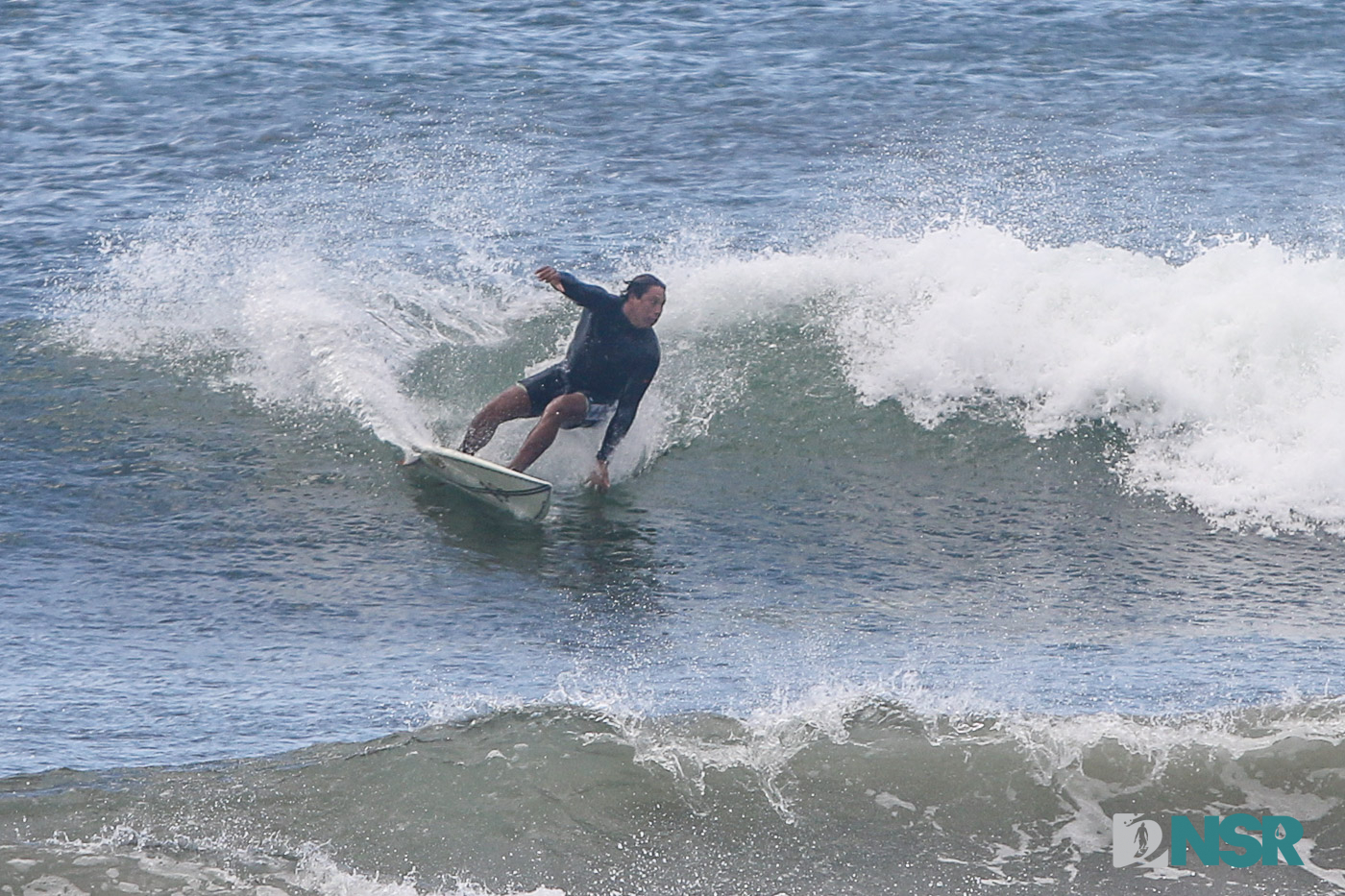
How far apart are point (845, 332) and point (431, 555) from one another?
400cm

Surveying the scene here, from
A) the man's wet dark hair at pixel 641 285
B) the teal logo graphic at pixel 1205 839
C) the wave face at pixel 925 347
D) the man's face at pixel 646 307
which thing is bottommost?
the teal logo graphic at pixel 1205 839

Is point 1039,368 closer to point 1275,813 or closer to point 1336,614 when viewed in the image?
→ point 1336,614

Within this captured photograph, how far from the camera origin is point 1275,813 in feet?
21.2

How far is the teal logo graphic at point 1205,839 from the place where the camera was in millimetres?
6156

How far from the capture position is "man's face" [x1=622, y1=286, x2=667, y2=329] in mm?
9625

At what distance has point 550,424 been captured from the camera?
31.9ft

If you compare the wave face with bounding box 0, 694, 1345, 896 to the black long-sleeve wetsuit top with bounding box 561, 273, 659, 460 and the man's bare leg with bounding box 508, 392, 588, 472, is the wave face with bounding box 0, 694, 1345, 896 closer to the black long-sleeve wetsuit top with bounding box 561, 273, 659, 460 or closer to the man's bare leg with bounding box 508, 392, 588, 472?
the man's bare leg with bounding box 508, 392, 588, 472

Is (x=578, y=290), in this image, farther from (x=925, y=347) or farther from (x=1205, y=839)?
(x=1205, y=839)

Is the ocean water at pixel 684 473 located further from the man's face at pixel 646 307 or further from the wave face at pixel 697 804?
the man's face at pixel 646 307

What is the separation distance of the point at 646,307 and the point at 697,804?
4.00m

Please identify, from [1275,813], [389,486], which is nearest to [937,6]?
[389,486]

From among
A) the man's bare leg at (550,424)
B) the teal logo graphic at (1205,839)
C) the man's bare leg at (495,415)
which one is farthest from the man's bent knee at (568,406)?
the teal logo graphic at (1205,839)

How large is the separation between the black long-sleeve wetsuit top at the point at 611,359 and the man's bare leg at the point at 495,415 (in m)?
0.37

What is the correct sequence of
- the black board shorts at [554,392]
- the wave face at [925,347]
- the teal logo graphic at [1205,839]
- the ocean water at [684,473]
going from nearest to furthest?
the teal logo graphic at [1205,839] → the ocean water at [684,473] → the black board shorts at [554,392] → the wave face at [925,347]
